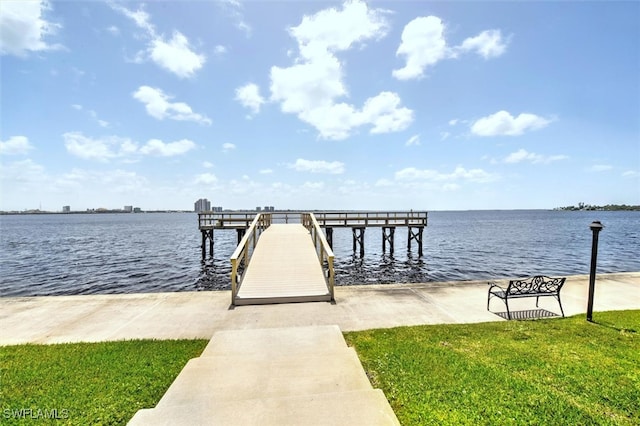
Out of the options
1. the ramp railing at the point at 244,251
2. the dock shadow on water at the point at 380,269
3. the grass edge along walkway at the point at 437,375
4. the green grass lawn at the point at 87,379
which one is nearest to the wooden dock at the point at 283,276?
the ramp railing at the point at 244,251

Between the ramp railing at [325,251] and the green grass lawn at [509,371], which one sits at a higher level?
the ramp railing at [325,251]

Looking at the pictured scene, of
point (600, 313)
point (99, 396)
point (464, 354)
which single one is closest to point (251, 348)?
point (99, 396)

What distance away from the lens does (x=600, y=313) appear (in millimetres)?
7477

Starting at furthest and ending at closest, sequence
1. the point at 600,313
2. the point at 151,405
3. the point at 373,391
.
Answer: the point at 600,313
the point at 151,405
the point at 373,391

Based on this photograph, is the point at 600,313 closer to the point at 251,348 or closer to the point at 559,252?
the point at 251,348

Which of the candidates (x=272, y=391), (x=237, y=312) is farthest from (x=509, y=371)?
(x=237, y=312)

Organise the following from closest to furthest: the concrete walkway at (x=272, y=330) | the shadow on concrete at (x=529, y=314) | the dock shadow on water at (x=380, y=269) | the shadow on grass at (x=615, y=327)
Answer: the concrete walkway at (x=272, y=330), the shadow on grass at (x=615, y=327), the shadow on concrete at (x=529, y=314), the dock shadow on water at (x=380, y=269)

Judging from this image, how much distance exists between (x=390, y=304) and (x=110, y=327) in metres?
6.56

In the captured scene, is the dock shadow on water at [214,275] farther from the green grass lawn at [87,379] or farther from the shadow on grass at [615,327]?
the shadow on grass at [615,327]

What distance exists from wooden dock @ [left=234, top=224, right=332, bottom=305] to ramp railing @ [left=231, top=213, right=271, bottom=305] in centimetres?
37

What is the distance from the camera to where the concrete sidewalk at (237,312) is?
21.9 feet

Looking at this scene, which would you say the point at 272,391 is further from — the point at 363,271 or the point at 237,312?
the point at 363,271

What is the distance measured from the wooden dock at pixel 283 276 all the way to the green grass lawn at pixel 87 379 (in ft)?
10.3

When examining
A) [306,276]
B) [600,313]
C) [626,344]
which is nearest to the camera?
[626,344]
